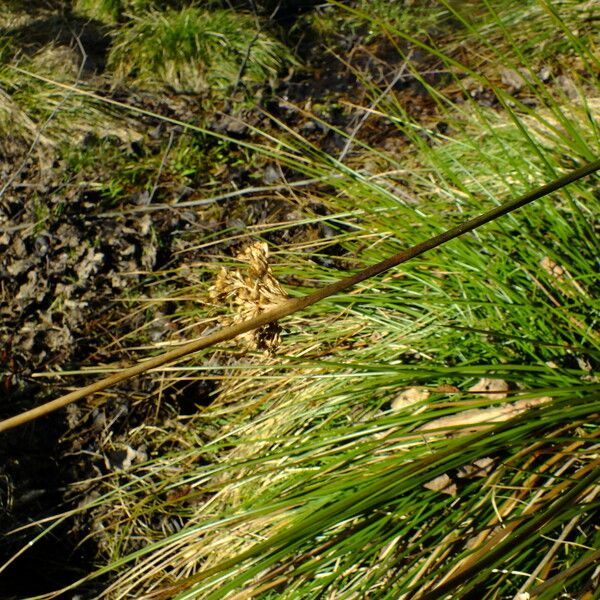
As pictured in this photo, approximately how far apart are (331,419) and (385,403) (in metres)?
0.27

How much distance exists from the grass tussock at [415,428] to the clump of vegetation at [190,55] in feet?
6.59

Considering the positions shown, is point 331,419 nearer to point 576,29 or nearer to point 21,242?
point 21,242

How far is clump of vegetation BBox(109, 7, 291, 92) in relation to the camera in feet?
16.2

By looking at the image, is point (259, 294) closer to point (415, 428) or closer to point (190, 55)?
point (415, 428)

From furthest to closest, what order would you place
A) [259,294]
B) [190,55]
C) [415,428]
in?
[190,55] < [415,428] < [259,294]

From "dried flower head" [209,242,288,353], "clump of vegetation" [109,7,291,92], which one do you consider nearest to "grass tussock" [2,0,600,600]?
"dried flower head" [209,242,288,353]

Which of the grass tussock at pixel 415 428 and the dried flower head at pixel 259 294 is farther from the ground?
the dried flower head at pixel 259 294

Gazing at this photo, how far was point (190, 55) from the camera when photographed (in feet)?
16.3

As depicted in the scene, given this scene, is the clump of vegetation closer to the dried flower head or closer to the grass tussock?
the grass tussock

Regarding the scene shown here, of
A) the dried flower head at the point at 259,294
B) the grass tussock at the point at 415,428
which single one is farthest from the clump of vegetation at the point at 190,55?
the dried flower head at the point at 259,294

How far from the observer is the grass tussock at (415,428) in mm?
1707

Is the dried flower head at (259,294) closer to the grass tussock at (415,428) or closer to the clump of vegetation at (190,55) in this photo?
the grass tussock at (415,428)

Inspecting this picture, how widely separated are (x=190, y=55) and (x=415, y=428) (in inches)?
142

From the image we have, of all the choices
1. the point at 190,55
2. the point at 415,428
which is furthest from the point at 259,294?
the point at 190,55
